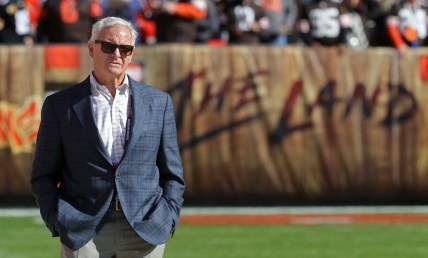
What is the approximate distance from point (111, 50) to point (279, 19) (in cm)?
1054

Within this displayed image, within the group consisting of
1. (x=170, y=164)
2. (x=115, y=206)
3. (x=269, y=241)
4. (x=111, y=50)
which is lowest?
(x=269, y=241)

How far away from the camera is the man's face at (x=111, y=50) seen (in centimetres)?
475

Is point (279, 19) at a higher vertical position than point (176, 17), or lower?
lower

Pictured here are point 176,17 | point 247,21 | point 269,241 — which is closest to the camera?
point 269,241

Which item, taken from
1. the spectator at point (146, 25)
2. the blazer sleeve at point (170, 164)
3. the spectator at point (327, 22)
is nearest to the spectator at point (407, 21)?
the spectator at point (327, 22)

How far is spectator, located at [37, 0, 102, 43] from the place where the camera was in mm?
14352

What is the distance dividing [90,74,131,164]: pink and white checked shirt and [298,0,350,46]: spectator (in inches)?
410

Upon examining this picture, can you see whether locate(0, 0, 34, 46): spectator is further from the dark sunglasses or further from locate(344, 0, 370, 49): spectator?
the dark sunglasses

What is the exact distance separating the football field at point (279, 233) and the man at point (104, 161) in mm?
5443

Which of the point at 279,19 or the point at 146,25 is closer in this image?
the point at 146,25

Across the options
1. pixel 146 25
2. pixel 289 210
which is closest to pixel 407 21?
pixel 289 210

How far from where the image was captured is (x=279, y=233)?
1199cm

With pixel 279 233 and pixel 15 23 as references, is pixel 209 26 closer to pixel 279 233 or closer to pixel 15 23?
pixel 15 23

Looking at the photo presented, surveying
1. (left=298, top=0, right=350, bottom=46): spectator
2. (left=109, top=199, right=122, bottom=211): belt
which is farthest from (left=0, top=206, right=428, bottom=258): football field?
(left=109, top=199, right=122, bottom=211): belt
